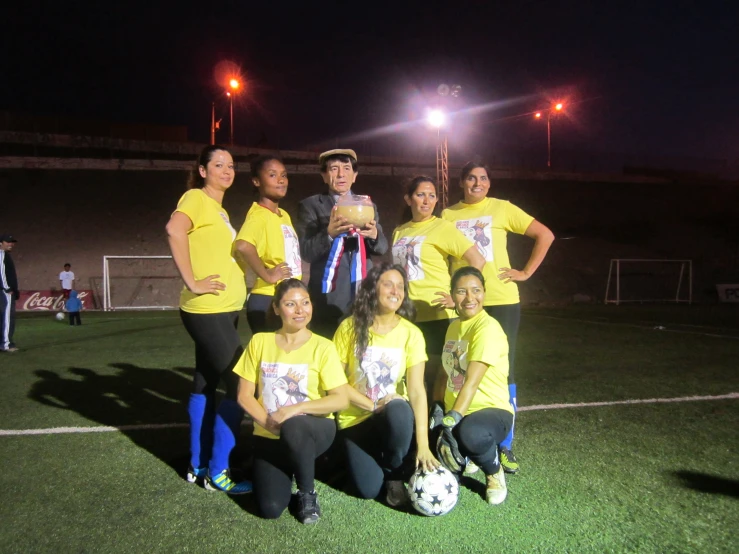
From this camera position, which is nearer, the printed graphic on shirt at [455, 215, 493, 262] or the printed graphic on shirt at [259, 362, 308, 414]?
the printed graphic on shirt at [259, 362, 308, 414]

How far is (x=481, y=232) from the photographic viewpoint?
3.89m

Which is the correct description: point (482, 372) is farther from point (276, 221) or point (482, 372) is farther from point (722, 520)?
point (276, 221)

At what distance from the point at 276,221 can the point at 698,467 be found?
3125 millimetres

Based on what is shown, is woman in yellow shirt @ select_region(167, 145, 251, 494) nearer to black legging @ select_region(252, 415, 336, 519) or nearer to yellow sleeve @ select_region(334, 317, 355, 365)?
black legging @ select_region(252, 415, 336, 519)

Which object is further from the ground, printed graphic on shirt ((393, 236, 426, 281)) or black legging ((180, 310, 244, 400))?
printed graphic on shirt ((393, 236, 426, 281))

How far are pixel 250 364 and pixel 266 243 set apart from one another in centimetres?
81

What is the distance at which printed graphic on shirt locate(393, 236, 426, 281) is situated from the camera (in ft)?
12.2

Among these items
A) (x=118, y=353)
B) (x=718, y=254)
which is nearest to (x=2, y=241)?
(x=118, y=353)

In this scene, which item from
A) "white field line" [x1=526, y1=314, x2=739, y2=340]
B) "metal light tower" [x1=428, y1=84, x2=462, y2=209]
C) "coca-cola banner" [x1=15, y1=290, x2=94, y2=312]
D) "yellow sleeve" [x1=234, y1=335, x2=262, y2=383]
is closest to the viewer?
"yellow sleeve" [x1=234, y1=335, x2=262, y2=383]

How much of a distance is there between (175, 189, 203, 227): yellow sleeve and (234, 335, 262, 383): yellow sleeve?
2.61 ft

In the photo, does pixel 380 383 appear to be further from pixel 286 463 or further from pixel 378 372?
pixel 286 463

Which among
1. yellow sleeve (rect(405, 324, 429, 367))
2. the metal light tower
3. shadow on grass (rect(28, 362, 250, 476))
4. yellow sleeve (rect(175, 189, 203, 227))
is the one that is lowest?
shadow on grass (rect(28, 362, 250, 476))

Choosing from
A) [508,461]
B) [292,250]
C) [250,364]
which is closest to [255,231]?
[292,250]

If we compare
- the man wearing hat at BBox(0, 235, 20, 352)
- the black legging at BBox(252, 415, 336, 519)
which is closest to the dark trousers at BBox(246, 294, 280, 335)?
the black legging at BBox(252, 415, 336, 519)
